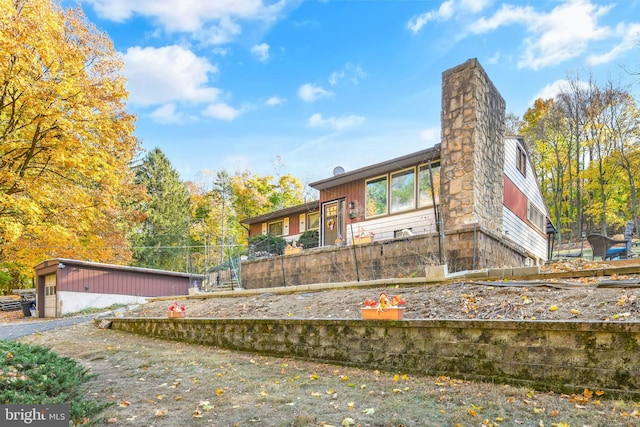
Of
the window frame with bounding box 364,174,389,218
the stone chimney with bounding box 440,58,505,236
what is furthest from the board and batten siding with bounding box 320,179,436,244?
the stone chimney with bounding box 440,58,505,236

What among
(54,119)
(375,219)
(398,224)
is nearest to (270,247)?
(375,219)

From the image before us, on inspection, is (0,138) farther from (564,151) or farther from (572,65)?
(564,151)

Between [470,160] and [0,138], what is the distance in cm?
1240

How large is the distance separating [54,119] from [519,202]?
15.7m

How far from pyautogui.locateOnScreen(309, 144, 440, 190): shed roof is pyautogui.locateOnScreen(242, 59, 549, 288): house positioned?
0.03 metres

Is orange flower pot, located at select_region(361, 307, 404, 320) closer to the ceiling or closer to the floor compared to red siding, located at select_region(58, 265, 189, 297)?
closer to the ceiling

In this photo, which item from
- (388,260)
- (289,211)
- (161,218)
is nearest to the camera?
(388,260)

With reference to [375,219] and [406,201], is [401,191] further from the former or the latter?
[375,219]

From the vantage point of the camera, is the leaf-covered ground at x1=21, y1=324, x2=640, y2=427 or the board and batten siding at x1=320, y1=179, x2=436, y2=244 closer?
the leaf-covered ground at x1=21, y1=324, x2=640, y2=427

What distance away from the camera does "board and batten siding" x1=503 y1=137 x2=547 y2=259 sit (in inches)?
514

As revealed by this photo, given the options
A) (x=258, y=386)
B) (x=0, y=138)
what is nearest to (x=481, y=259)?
(x=258, y=386)

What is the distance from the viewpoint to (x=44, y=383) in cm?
375

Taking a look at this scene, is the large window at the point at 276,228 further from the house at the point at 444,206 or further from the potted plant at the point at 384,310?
the potted plant at the point at 384,310

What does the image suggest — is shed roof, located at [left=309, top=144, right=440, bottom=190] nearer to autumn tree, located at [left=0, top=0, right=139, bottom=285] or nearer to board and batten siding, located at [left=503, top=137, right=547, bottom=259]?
board and batten siding, located at [left=503, top=137, right=547, bottom=259]
